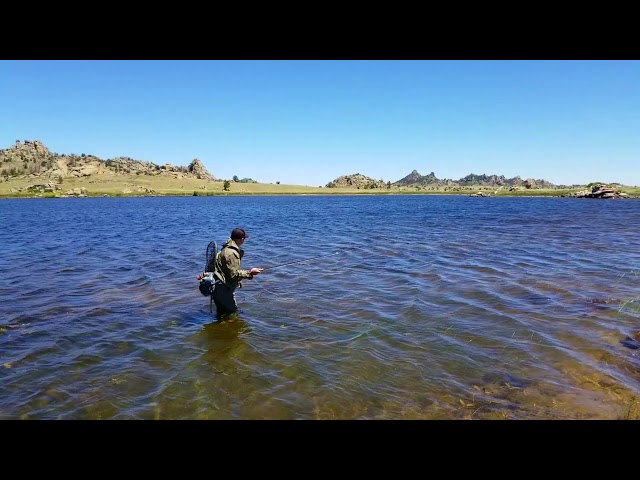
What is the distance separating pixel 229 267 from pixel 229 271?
0.13 meters

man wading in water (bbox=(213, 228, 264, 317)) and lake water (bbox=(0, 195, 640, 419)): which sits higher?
man wading in water (bbox=(213, 228, 264, 317))

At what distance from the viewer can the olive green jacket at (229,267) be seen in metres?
11.9

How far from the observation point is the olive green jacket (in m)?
11.9

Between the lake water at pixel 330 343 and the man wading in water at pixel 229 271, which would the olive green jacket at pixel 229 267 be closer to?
the man wading in water at pixel 229 271

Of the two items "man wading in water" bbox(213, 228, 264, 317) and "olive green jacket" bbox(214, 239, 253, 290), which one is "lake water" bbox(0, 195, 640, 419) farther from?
"olive green jacket" bbox(214, 239, 253, 290)

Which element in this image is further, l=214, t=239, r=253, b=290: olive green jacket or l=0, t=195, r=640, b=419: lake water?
l=214, t=239, r=253, b=290: olive green jacket

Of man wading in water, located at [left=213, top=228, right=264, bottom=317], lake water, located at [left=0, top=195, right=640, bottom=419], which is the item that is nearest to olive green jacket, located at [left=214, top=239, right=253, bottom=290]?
man wading in water, located at [left=213, top=228, right=264, bottom=317]

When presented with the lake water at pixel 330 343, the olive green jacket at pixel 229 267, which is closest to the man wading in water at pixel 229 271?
the olive green jacket at pixel 229 267

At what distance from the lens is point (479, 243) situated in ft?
103
